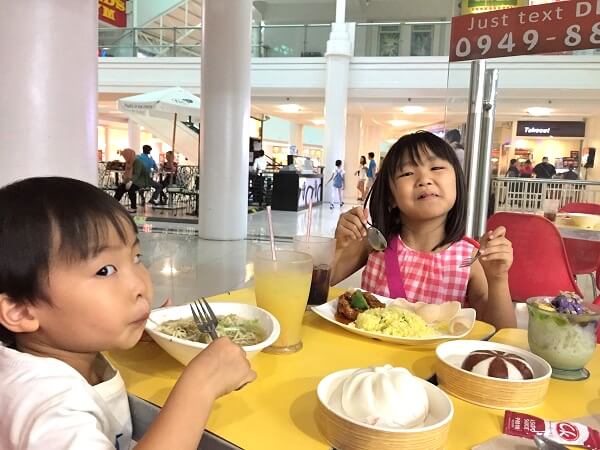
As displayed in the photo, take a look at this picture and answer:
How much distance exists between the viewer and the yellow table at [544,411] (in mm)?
769

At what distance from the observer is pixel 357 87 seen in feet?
45.6

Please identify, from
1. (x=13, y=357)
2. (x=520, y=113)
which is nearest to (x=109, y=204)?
(x=13, y=357)

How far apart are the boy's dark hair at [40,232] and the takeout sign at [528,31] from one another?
2.76 metres

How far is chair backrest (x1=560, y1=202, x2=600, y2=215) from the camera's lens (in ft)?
14.7

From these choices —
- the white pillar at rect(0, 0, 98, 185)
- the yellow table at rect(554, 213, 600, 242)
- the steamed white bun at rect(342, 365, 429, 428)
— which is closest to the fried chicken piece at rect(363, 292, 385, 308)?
the steamed white bun at rect(342, 365, 429, 428)

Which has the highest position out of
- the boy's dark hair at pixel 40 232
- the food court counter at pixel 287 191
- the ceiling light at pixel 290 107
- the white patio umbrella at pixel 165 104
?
the ceiling light at pixel 290 107

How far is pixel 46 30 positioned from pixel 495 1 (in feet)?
9.79

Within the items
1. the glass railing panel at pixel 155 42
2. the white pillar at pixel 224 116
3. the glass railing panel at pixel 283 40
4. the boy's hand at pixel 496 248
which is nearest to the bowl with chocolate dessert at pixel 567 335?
the boy's hand at pixel 496 248

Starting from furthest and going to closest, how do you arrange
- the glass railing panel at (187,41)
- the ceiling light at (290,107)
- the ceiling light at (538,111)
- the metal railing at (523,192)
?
the ceiling light at (290,107), the glass railing panel at (187,41), the ceiling light at (538,111), the metal railing at (523,192)

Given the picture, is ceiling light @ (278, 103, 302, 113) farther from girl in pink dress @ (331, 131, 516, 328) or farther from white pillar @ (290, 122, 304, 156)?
girl in pink dress @ (331, 131, 516, 328)

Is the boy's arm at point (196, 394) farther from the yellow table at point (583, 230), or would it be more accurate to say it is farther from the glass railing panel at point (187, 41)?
the glass railing panel at point (187, 41)

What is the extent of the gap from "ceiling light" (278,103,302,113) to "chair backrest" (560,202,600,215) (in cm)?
1290

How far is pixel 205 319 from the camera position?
40.2 inches

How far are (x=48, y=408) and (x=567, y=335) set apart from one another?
929 mm
